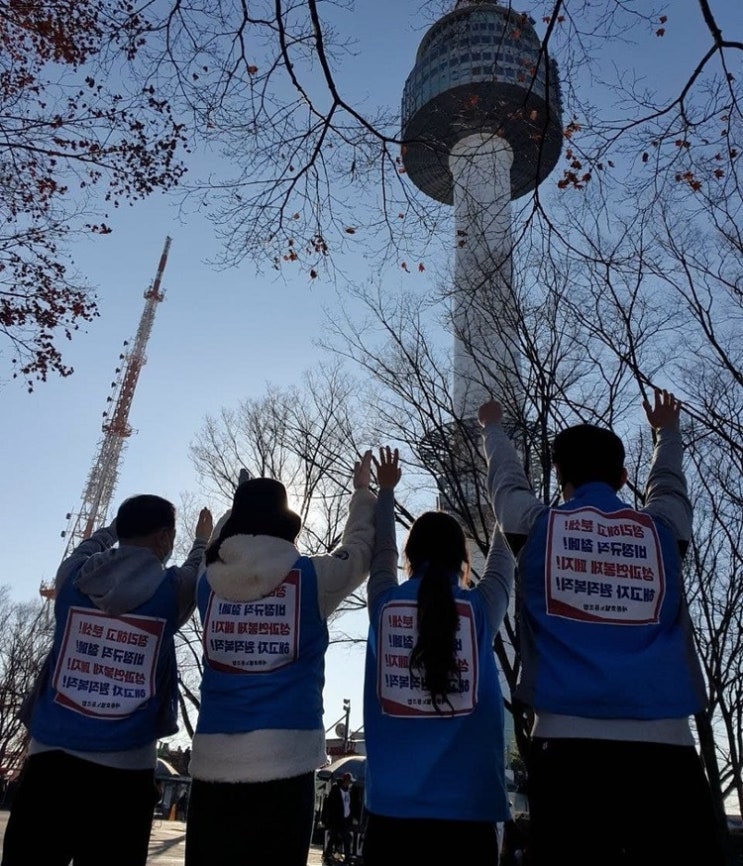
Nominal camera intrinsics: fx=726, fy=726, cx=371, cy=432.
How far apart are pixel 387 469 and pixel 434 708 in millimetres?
1093

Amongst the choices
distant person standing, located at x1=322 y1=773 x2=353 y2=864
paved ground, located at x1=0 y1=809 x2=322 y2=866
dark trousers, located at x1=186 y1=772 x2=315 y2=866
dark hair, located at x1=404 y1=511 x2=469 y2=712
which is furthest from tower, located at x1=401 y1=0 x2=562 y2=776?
distant person standing, located at x1=322 y1=773 x2=353 y2=864

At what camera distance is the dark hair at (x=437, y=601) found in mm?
2326

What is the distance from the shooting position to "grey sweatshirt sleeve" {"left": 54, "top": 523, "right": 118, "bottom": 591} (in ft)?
9.06

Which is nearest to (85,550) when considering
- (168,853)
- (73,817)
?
(73,817)

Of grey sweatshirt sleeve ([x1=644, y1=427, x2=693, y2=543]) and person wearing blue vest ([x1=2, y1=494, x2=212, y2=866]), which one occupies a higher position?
grey sweatshirt sleeve ([x1=644, y1=427, x2=693, y2=543])

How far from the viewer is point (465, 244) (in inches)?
281

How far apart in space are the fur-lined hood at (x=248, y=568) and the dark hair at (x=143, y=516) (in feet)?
→ 1.44

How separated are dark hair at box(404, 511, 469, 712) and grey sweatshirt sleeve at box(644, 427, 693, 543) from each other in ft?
2.22

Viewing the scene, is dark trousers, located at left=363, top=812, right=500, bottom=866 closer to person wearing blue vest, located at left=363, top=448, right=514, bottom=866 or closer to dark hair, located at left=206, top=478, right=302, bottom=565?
person wearing blue vest, located at left=363, top=448, right=514, bottom=866

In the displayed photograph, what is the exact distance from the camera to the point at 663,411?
269cm

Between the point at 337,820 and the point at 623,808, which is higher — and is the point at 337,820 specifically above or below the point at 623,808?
above

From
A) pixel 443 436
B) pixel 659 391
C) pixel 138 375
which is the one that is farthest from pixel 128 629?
pixel 138 375

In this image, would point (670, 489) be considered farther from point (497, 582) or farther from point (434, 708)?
point (434, 708)

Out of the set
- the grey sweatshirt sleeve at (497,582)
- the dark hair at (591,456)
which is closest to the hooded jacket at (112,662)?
the grey sweatshirt sleeve at (497,582)
